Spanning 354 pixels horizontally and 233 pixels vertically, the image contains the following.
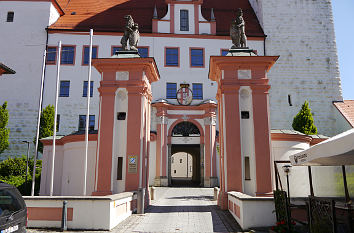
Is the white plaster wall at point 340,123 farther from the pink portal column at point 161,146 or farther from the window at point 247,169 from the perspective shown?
the window at point 247,169

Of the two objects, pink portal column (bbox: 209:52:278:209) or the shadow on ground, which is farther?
pink portal column (bbox: 209:52:278:209)

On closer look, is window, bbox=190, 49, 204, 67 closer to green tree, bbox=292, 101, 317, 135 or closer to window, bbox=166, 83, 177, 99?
window, bbox=166, 83, 177, 99

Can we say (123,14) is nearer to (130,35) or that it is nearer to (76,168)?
(130,35)

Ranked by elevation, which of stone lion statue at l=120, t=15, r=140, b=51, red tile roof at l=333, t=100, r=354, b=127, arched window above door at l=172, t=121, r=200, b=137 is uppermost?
stone lion statue at l=120, t=15, r=140, b=51

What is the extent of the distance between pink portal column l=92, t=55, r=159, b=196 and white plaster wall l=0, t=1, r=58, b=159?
15.9 meters

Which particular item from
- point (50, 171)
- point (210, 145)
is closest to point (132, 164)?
point (50, 171)

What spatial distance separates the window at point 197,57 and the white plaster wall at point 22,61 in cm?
1388

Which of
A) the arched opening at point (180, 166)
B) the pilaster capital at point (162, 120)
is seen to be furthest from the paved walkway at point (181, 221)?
the arched opening at point (180, 166)

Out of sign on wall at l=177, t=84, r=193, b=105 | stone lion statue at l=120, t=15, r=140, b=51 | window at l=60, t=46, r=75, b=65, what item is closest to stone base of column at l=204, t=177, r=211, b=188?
sign on wall at l=177, t=84, r=193, b=105

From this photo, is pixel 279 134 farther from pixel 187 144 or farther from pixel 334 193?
pixel 187 144

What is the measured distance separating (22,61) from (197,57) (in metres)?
16.1

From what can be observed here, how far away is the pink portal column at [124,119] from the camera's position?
13.0 meters

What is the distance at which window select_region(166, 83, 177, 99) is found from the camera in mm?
27930

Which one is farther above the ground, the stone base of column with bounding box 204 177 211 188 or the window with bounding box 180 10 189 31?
the window with bounding box 180 10 189 31
